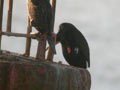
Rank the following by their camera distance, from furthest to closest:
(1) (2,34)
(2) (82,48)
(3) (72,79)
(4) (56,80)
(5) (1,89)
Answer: (2) (82,48), (1) (2,34), (3) (72,79), (4) (56,80), (5) (1,89)

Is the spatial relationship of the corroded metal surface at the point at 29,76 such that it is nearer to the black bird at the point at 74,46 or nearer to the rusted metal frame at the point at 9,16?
the rusted metal frame at the point at 9,16

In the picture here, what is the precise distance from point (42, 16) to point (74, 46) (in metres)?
2.46

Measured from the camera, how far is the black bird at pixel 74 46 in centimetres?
828

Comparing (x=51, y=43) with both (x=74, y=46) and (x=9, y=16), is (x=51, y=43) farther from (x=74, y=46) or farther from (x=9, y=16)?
(x=74, y=46)

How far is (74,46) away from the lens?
836cm

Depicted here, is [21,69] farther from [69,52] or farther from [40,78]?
[69,52]

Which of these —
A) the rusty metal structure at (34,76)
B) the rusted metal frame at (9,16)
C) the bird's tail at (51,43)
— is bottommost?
the rusty metal structure at (34,76)

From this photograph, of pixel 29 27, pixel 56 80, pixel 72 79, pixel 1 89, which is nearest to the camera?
pixel 1 89

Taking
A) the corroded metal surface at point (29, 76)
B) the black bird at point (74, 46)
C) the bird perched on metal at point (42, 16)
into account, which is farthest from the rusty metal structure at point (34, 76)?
the black bird at point (74, 46)

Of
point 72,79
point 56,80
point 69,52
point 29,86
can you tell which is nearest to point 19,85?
point 29,86

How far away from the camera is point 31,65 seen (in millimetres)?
4379

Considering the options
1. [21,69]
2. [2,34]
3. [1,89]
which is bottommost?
[1,89]

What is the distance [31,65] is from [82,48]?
4.00 m

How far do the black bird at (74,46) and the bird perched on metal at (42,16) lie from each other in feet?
7.03
